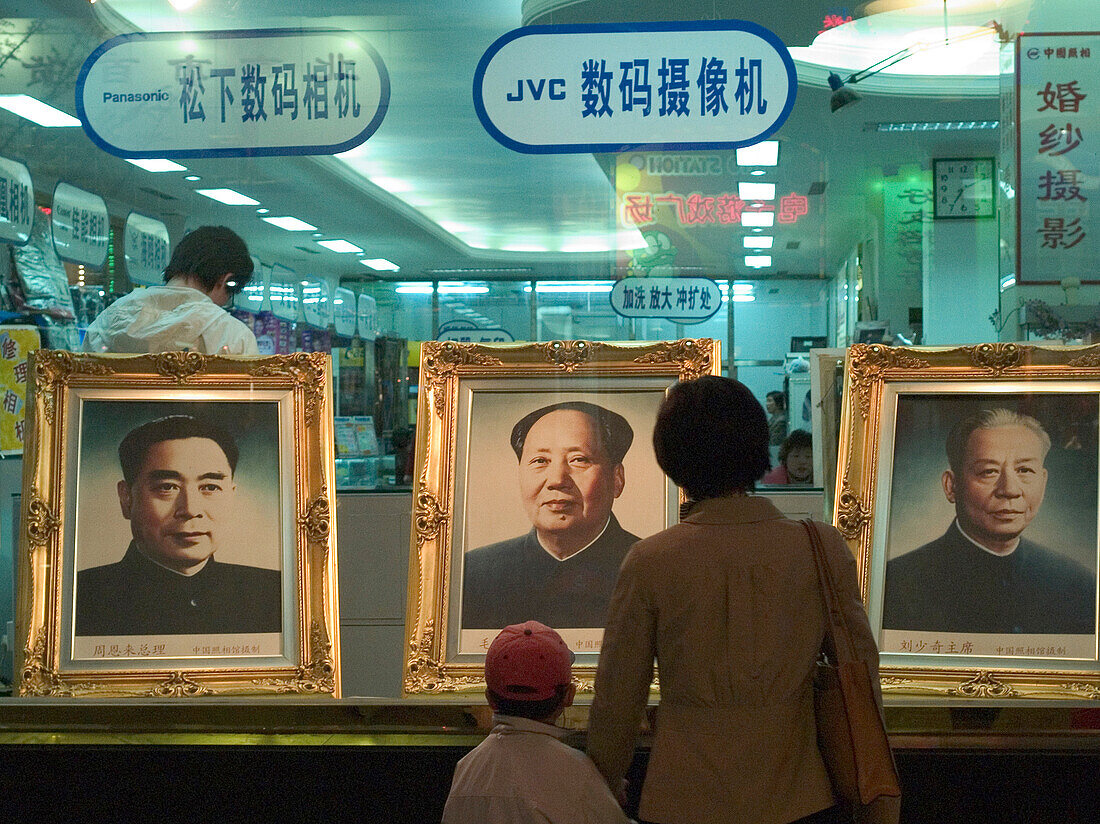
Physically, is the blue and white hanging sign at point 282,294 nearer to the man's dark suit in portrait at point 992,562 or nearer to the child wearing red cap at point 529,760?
the child wearing red cap at point 529,760

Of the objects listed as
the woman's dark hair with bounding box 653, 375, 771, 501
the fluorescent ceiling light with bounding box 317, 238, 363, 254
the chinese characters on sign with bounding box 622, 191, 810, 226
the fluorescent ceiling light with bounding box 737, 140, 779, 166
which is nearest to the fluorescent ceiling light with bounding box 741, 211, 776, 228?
the chinese characters on sign with bounding box 622, 191, 810, 226

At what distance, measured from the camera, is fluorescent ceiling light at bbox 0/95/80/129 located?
8.64 feet

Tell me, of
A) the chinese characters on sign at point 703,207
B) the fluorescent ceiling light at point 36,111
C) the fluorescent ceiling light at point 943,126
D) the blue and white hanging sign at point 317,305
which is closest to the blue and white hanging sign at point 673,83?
the chinese characters on sign at point 703,207

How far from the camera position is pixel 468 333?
8.45 feet

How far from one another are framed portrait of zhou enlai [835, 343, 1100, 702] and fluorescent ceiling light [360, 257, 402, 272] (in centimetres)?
116

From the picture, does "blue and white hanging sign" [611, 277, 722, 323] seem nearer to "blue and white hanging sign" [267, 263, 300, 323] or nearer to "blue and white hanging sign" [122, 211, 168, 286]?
"blue and white hanging sign" [267, 263, 300, 323]

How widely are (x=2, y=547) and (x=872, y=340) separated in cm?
Answer: 223

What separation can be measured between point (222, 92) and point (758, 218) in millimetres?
1315

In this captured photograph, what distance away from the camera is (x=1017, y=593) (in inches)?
83.5

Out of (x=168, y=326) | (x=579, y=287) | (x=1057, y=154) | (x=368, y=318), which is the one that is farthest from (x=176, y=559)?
(x=1057, y=154)

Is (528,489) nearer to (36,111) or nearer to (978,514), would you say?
(978,514)

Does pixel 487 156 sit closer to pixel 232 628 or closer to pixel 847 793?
pixel 232 628

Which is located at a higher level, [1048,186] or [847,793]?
[1048,186]

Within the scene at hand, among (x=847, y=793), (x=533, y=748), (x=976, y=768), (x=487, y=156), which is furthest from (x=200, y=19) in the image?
(x=976, y=768)
